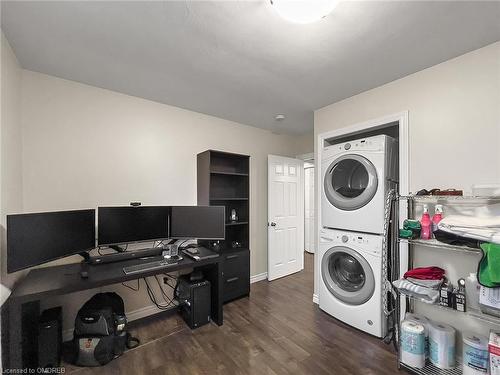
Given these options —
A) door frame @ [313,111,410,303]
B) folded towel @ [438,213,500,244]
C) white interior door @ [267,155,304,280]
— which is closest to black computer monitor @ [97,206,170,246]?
white interior door @ [267,155,304,280]

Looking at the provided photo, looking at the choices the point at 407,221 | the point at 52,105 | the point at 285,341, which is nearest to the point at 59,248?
the point at 52,105

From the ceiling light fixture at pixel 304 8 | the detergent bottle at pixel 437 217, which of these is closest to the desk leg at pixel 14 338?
the ceiling light fixture at pixel 304 8

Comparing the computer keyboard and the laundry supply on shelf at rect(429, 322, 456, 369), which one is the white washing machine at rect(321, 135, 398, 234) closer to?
the laundry supply on shelf at rect(429, 322, 456, 369)

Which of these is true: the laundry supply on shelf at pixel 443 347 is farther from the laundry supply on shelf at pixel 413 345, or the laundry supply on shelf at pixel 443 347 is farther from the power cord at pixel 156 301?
the power cord at pixel 156 301

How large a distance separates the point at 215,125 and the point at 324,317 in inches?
107

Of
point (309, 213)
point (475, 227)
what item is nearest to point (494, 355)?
point (475, 227)

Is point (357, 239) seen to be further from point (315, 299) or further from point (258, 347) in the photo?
point (258, 347)

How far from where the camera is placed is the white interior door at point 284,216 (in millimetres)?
3376

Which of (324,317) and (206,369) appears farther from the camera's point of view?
(324,317)

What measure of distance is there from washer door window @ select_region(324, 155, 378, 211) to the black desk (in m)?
1.39

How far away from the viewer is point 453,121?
1.72 metres

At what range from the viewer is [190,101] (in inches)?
97.7

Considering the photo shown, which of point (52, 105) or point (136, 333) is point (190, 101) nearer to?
point (52, 105)

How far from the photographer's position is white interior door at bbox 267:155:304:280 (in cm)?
338
